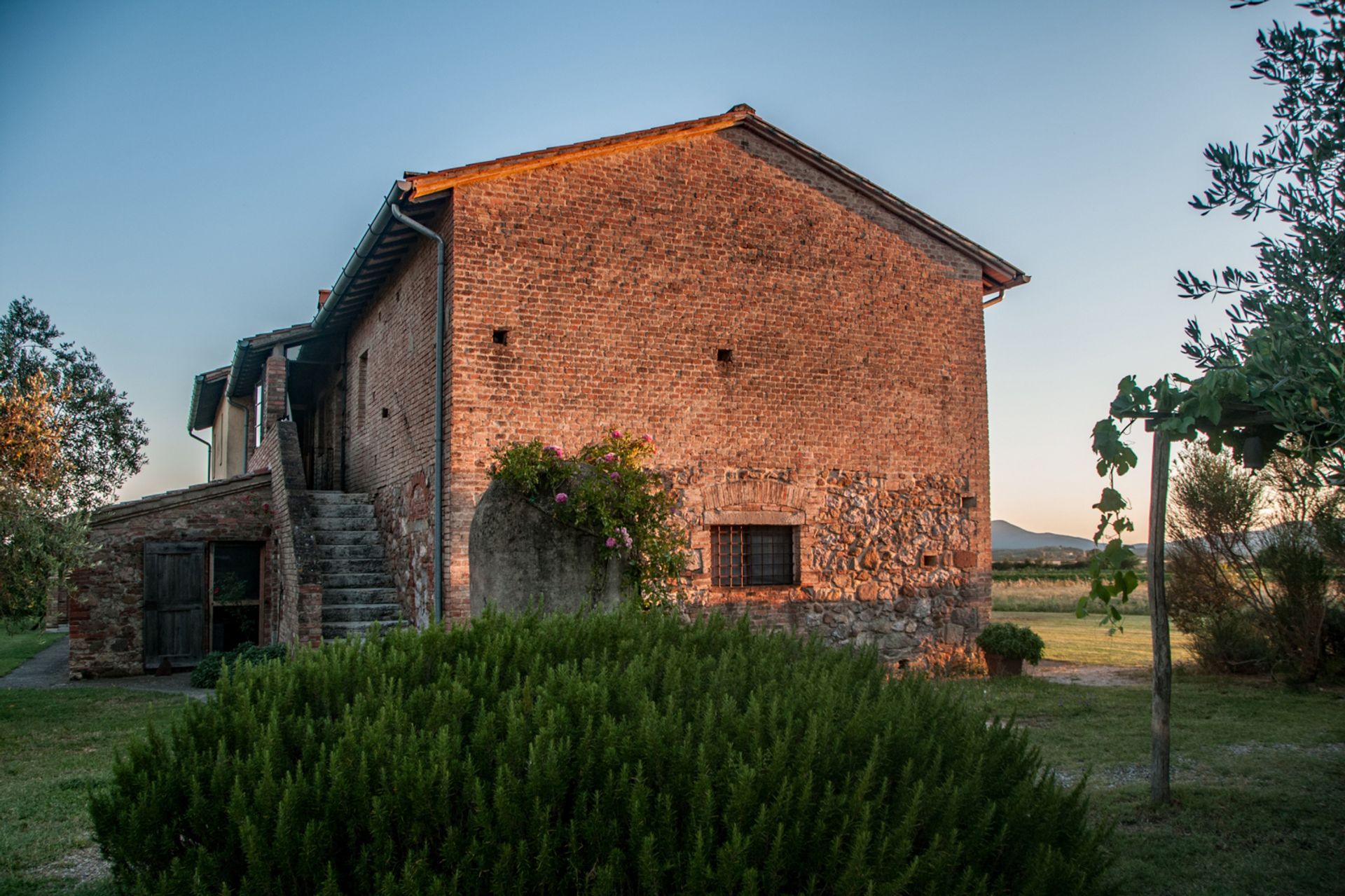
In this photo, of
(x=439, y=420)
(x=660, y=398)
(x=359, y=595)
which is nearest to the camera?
(x=439, y=420)

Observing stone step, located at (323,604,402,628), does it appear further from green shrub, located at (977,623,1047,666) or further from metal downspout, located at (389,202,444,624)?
green shrub, located at (977,623,1047,666)

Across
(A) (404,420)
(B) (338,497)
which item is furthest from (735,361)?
(B) (338,497)

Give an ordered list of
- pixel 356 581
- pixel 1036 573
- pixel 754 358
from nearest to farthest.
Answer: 1. pixel 356 581
2. pixel 754 358
3. pixel 1036 573

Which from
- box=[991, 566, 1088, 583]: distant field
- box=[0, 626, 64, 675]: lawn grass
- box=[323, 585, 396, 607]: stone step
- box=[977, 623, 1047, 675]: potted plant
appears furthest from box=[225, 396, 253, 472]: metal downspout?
box=[991, 566, 1088, 583]: distant field

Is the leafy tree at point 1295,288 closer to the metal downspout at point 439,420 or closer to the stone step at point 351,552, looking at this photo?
the metal downspout at point 439,420

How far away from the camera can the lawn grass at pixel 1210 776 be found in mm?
5305

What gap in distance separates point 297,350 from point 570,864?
16015mm

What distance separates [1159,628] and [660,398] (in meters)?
6.21

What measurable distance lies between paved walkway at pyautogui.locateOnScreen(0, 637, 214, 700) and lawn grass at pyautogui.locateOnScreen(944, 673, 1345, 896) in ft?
31.4

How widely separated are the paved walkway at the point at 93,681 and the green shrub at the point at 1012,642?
10155mm

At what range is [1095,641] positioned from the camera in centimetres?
2000

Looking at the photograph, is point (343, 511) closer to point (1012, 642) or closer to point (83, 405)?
point (1012, 642)

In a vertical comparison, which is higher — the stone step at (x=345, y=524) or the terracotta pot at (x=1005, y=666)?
the stone step at (x=345, y=524)

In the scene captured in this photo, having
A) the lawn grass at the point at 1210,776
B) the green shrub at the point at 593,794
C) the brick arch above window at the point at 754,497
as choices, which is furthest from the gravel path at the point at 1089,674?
the green shrub at the point at 593,794
